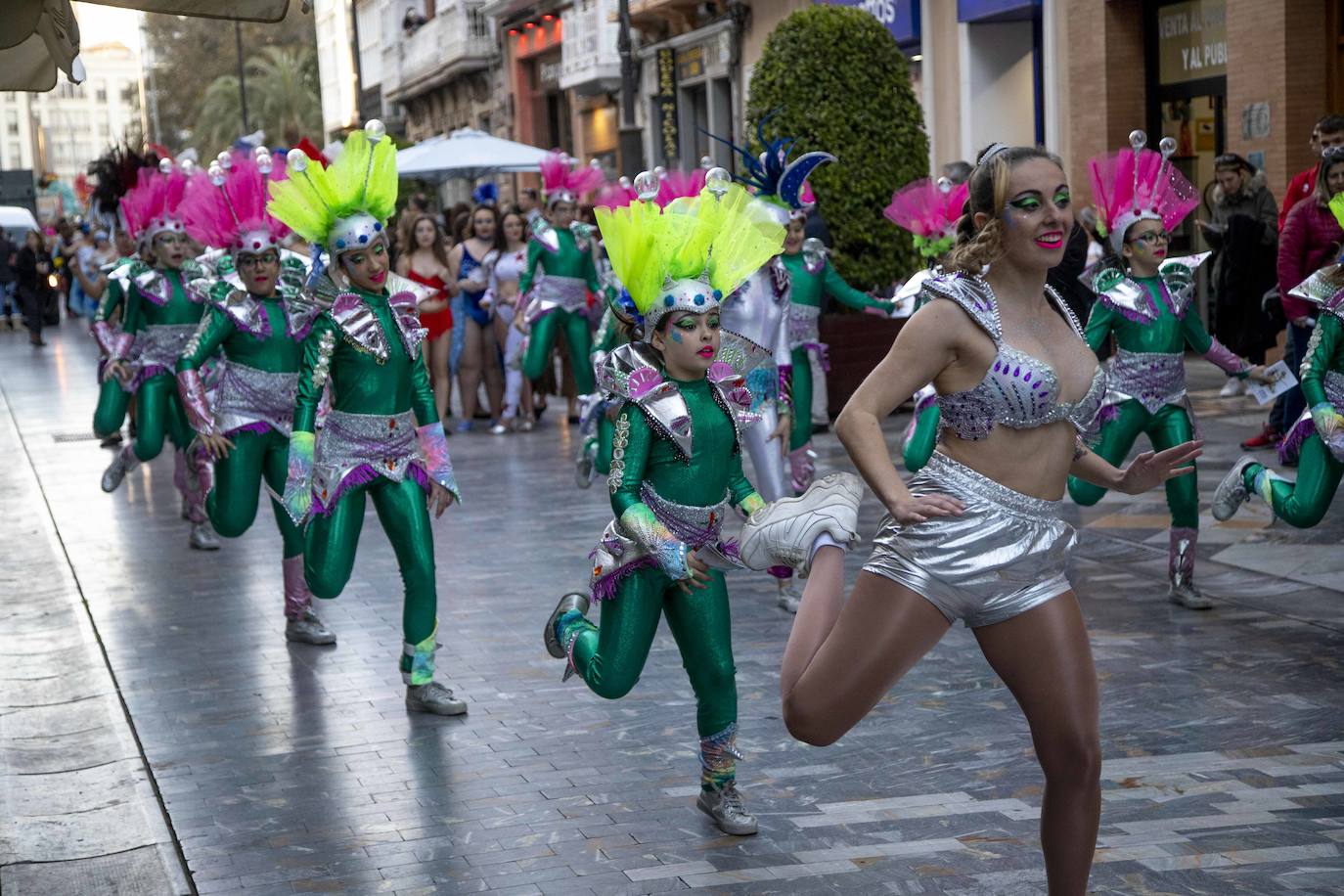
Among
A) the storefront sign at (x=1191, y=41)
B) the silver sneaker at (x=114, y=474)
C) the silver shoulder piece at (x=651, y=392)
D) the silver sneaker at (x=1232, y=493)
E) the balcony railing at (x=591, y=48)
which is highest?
the balcony railing at (x=591, y=48)

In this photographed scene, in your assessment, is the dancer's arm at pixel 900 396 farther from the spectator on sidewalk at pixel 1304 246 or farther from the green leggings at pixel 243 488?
the spectator on sidewalk at pixel 1304 246

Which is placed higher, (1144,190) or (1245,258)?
(1144,190)

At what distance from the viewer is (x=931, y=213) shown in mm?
11781

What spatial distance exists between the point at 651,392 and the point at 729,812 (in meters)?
1.27

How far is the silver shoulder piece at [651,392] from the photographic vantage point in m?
5.40

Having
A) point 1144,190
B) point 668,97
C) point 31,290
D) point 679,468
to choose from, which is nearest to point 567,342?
point 1144,190

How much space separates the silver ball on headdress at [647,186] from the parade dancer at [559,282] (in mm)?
8264

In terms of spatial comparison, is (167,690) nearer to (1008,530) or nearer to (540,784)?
(540,784)

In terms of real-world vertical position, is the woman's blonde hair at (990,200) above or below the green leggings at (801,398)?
above

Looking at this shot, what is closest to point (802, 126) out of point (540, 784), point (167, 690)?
point (167, 690)

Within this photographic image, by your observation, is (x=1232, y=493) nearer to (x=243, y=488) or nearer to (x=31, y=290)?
(x=243, y=488)

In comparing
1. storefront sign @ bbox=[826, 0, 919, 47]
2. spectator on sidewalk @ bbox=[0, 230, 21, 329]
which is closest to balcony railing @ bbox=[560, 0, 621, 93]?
storefront sign @ bbox=[826, 0, 919, 47]

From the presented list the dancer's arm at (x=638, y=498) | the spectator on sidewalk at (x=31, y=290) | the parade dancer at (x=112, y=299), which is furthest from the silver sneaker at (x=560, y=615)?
the spectator on sidewalk at (x=31, y=290)

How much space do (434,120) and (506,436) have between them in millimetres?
42073
